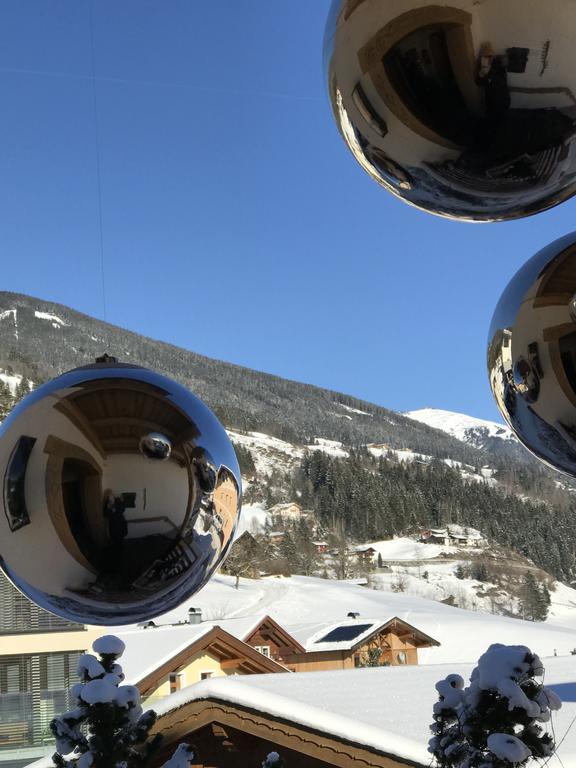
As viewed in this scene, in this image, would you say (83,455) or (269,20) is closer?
(83,455)

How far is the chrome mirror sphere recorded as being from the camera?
0.88m

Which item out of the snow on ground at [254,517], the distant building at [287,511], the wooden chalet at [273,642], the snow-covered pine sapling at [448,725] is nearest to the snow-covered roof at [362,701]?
the snow-covered pine sapling at [448,725]

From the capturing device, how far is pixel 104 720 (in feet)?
13.4

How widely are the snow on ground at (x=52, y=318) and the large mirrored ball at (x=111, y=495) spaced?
139 m

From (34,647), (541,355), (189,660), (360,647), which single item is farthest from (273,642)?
(541,355)

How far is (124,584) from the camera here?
94cm

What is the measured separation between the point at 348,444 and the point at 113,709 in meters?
121

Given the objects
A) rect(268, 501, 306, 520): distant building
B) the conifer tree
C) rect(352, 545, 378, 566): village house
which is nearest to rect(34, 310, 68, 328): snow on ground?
rect(268, 501, 306, 520): distant building

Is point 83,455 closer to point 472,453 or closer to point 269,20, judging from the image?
point 269,20

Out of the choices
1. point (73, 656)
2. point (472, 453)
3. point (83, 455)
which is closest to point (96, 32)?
point (83, 455)

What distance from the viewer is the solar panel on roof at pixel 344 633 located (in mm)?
25750

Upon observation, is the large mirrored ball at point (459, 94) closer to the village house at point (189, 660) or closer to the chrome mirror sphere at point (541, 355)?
the chrome mirror sphere at point (541, 355)

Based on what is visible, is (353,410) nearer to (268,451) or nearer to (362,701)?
(268,451)

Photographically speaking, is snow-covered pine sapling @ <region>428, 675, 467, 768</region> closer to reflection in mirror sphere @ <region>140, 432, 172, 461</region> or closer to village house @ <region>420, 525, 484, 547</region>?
reflection in mirror sphere @ <region>140, 432, 172, 461</region>
